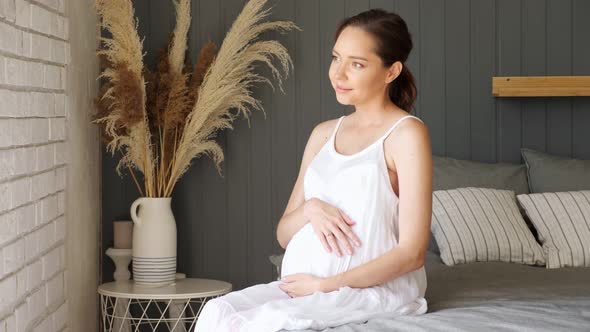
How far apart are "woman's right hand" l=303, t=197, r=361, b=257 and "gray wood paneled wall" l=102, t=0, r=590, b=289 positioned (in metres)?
1.95

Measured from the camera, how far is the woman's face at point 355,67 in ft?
8.38

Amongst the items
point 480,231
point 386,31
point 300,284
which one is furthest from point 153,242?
point 386,31

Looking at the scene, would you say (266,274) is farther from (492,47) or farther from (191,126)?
(492,47)

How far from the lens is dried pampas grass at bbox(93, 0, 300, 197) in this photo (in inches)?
154

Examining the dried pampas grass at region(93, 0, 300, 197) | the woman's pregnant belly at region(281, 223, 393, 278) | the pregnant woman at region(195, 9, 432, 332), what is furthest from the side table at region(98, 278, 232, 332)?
the woman's pregnant belly at region(281, 223, 393, 278)

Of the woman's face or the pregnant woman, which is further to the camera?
the woman's face

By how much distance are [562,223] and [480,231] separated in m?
0.36

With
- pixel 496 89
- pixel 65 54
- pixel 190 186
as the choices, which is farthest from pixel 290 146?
pixel 65 54

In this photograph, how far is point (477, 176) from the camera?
4.06 metres

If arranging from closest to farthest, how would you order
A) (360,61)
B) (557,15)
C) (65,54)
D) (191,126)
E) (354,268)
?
(354,268)
(360,61)
(65,54)
(191,126)
(557,15)

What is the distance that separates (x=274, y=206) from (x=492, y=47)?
4.30 feet

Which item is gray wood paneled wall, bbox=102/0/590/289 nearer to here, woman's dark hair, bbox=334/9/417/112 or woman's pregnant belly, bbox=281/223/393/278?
woman's dark hair, bbox=334/9/417/112

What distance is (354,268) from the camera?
238 cm

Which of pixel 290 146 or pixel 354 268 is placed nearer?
pixel 354 268
